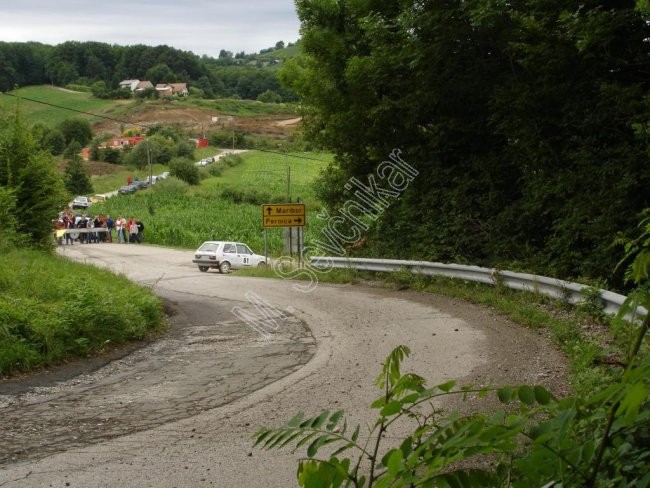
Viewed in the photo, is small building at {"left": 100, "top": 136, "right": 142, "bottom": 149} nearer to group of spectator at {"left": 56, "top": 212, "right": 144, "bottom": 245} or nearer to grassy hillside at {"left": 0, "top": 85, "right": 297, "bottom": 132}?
grassy hillside at {"left": 0, "top": 85, "right": 297, "bottom": 132}

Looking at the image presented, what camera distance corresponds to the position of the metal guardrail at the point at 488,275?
1249cm

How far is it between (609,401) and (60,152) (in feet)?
465

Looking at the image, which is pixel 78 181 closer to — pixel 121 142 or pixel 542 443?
pixel 121 142

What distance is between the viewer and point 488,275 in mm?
16734

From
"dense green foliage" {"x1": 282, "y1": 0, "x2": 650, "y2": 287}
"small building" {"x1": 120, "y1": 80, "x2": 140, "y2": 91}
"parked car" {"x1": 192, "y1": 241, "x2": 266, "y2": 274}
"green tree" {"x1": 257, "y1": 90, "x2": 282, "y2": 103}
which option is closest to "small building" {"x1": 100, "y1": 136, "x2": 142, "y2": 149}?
"green tree" {"x1": 257, "y1": 90, "x2": 282, "y2": 103}

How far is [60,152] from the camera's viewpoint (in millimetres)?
134125

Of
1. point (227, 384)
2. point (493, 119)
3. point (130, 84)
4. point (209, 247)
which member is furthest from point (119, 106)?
point (227, 384)

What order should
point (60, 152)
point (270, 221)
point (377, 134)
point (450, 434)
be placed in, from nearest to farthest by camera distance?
point (450, 434)
point (377, 134)
point (270, 221)
point (60, 152)

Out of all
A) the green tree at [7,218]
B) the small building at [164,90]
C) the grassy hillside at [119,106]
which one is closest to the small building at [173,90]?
the small building at [164,90]

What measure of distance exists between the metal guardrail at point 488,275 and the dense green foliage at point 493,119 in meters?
0.59

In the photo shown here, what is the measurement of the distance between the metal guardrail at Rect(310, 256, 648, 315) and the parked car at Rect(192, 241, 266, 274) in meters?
11.6

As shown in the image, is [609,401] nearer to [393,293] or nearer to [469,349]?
[469,349]

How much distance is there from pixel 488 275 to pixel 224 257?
1958 cm

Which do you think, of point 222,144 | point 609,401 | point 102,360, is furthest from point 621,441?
point 222,144
